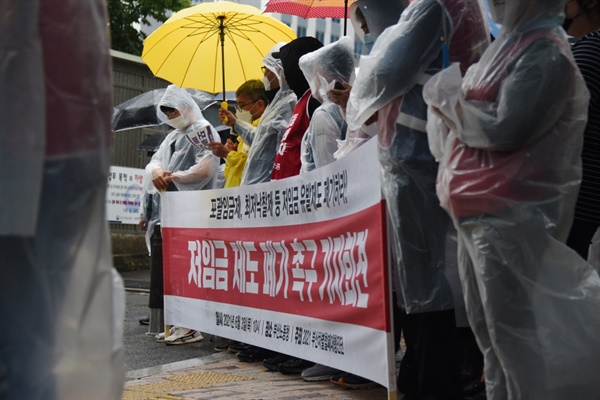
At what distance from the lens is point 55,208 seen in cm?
257

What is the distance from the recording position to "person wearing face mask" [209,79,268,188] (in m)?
7.13

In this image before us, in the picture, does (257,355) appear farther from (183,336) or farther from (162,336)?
(162,336)

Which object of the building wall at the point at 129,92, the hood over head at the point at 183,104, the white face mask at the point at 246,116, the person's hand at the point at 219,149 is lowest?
the person's hand at the point at 219,149

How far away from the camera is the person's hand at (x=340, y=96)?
512 centimetres

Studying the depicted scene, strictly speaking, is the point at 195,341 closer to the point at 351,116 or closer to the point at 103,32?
the point at 351,116

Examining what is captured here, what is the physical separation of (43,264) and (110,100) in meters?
0.55

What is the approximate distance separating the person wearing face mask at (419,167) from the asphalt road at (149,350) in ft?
9.04

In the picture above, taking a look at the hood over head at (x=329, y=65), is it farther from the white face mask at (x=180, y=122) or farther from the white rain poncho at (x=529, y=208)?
the white face mask at (x=180, y=122)

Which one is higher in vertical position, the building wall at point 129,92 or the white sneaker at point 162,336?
the building wall at point 129,92

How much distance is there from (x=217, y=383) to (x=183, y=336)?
209 centimetres

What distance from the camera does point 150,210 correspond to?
8.89m

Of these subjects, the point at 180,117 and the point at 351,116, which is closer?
the point at 351,116

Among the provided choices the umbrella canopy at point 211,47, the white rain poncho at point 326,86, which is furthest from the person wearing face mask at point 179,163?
the white rain poncho at point 326,86

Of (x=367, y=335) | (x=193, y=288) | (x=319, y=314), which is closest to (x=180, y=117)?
(x=193, y=288)
